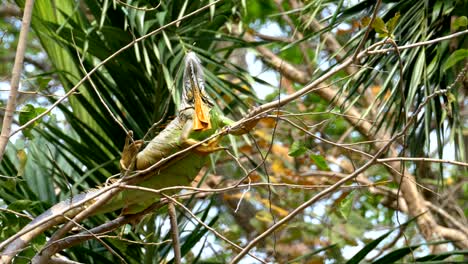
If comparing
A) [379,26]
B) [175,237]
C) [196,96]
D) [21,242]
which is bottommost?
[21,242]

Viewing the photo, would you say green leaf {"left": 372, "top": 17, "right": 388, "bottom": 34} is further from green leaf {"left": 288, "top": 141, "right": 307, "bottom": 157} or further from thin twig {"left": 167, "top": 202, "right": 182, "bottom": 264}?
thin twig {"left": 167, "top": 202, "right": 182, "bottom": 264}

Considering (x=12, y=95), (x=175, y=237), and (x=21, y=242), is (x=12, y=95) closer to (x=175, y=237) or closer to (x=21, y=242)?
(x=21, y=242)

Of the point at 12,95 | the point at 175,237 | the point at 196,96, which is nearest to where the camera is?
the point at 12,95

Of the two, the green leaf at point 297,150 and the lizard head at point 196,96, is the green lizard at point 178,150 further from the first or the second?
the green leaf at point 297,150

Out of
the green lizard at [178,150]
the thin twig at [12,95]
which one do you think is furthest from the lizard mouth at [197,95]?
the thin twig at [12,95]

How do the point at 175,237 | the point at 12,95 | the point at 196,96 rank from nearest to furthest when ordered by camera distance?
the point at 12,95 < the point at 196,96 < the point at 175,237

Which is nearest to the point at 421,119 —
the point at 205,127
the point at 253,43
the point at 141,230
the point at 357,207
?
the point at 253,43

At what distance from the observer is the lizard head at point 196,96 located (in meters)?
2.13

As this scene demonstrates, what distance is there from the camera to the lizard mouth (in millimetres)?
2129

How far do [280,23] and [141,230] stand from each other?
332cm

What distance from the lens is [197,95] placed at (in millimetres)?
2207

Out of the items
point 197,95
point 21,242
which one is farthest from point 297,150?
point 21,242

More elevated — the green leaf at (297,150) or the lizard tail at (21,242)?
the green leaf at (297,150)

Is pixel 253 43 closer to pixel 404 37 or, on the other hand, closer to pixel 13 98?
pixel 404 37
